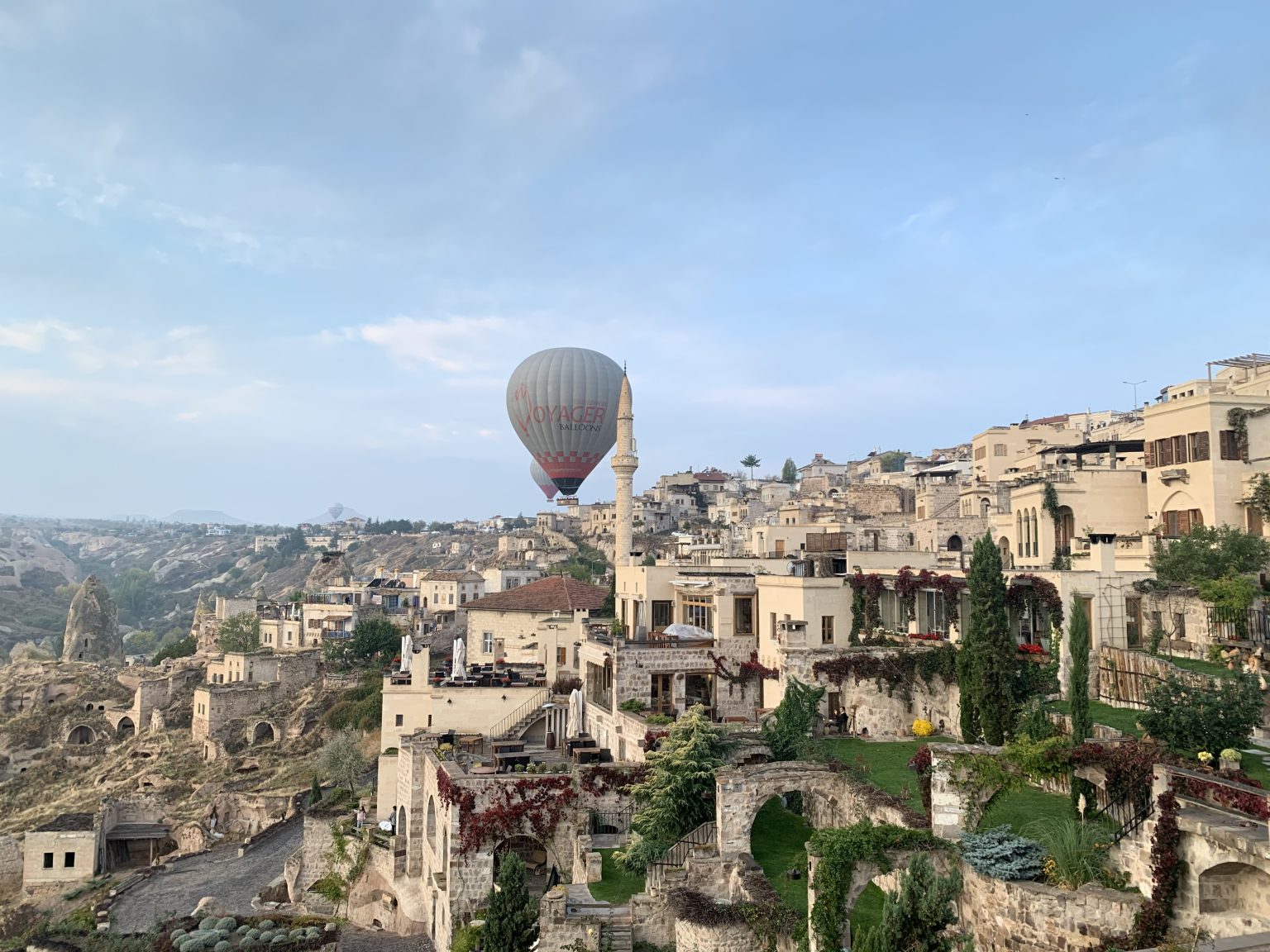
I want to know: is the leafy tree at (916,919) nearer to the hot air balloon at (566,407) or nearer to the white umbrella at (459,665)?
the white umbrella at (459,665)

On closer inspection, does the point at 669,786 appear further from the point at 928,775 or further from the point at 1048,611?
the point at 1048,611

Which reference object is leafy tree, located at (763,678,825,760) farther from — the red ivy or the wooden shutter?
the wooden shutter

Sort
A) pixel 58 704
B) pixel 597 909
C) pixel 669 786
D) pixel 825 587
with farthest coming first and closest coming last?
pixel 58 704 → pixel 825 587 → pixel 669 786 → pixel 597 909

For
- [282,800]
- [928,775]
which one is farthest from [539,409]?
[928,775]

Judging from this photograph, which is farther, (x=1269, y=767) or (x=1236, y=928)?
(x=1269, y=767)

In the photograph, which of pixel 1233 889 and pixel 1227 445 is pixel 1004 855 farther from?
pixel 1227 445

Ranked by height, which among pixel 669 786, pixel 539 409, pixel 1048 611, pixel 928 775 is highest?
pixel 539 409

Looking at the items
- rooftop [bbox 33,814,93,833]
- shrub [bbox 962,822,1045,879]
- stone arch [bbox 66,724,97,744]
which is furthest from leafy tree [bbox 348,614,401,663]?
shrub [bbox 962,822,1045,879]
